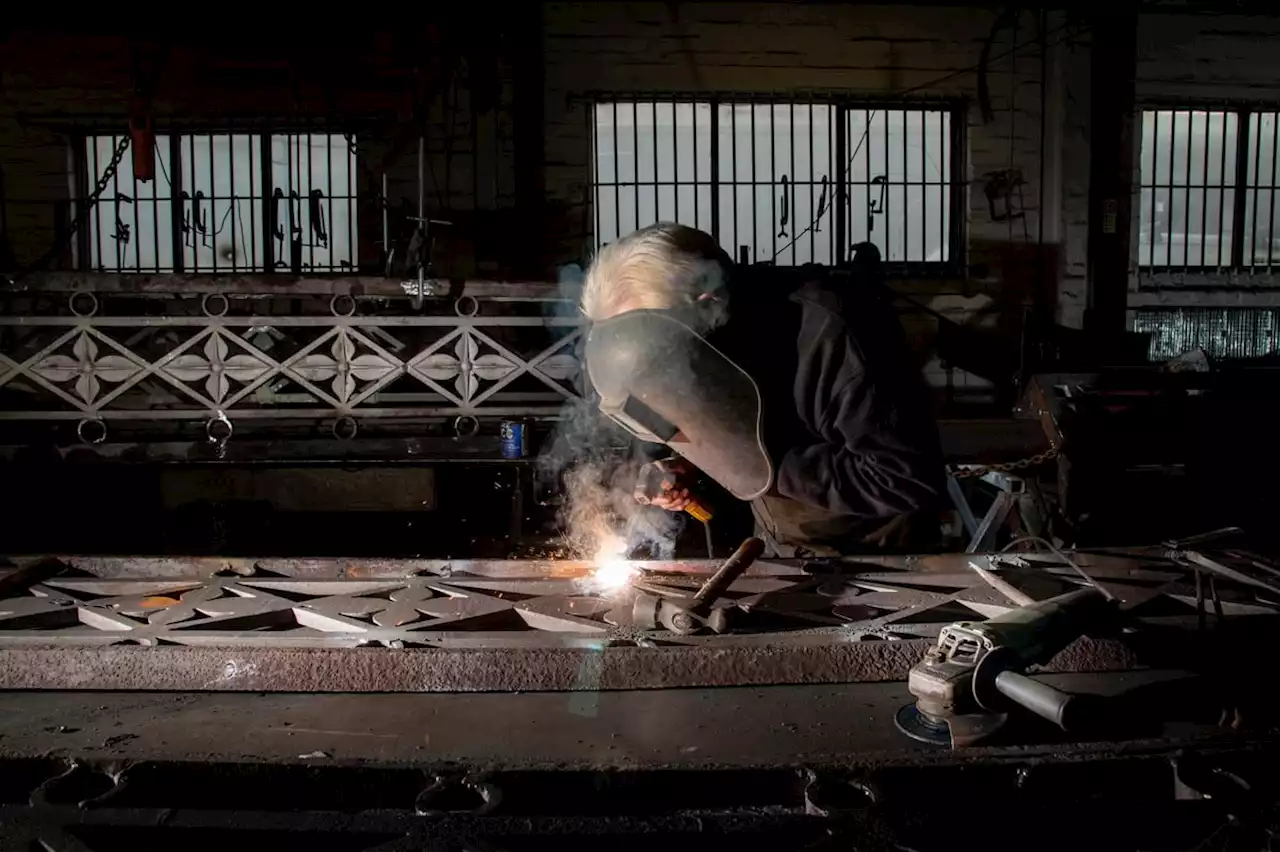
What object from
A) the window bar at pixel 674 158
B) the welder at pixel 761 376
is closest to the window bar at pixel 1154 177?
the window bar at pixel 674 158

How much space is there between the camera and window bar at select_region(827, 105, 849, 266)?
9719 mm

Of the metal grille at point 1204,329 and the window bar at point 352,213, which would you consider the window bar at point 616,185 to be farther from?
the metal grille at point 1204,329

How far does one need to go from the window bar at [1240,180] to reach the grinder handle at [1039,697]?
10489 mm

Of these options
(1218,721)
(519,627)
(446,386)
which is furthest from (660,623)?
(446,386)

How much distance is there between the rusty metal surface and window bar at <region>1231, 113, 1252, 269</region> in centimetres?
906

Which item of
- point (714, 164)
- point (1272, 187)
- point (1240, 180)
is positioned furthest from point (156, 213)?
point (1272, 187)

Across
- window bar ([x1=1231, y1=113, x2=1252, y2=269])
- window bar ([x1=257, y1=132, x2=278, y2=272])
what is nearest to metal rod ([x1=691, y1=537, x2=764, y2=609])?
window bar ([x1=257, y1=132, x2=278, y2=272])

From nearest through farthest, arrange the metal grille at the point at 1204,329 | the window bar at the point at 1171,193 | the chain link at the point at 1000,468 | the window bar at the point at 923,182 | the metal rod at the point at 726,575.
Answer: the metal rod at the point at 726,575 < the chain link at the point at 1000,468 < the window bar at the point at 923,182 < the window bar at the point at 1171,193 < the metal grille at the point at 1204,329

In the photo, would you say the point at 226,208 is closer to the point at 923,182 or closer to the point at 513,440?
the point at 513,440

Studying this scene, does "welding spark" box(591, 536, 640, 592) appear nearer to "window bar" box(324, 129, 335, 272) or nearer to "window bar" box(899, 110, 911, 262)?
"window bar" box(324, 129, 335, 272)

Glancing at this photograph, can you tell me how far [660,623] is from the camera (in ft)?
7.75

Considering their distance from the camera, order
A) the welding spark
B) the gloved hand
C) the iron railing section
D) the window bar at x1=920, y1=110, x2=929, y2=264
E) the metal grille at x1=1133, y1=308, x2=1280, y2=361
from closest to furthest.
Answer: the welding spark < the gloved hand < the iron railing section < the window bar at x1=920, y1=110, x2=929, y2=264 < the metal grille at x1=1133, y1=308, x2=1280, y2=361

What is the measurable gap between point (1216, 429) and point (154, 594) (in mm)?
7700

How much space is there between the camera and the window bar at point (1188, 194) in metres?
10.1
